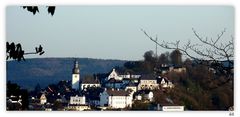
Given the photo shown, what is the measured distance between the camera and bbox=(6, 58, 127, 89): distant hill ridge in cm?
509

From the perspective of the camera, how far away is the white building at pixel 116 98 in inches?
202

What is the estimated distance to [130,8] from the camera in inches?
201

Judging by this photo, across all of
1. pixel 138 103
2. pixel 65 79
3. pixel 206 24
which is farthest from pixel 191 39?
pixel 65 79

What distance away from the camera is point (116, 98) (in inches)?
202

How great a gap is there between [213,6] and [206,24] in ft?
0.43

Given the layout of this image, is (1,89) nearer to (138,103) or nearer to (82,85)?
(82,85)

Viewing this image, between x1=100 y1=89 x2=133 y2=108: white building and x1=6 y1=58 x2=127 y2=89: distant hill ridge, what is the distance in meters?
0.15

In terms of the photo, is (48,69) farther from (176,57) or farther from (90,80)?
(176,57)

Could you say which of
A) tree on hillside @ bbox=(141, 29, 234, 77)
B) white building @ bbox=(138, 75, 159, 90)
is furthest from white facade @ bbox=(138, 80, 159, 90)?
tree on hillside @ bbox=(141, 29, 234, 77)

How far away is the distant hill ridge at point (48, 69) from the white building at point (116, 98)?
15 centimetres

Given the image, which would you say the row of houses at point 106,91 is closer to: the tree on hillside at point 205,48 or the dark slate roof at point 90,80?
the dark slate roof at point 90,80

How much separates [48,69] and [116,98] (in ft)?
1.53

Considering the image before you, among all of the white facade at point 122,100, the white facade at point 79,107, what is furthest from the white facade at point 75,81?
the white facade at point 122,100

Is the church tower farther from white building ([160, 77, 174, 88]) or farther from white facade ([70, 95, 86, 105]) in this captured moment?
white building ([160, 77, 174, 88])
